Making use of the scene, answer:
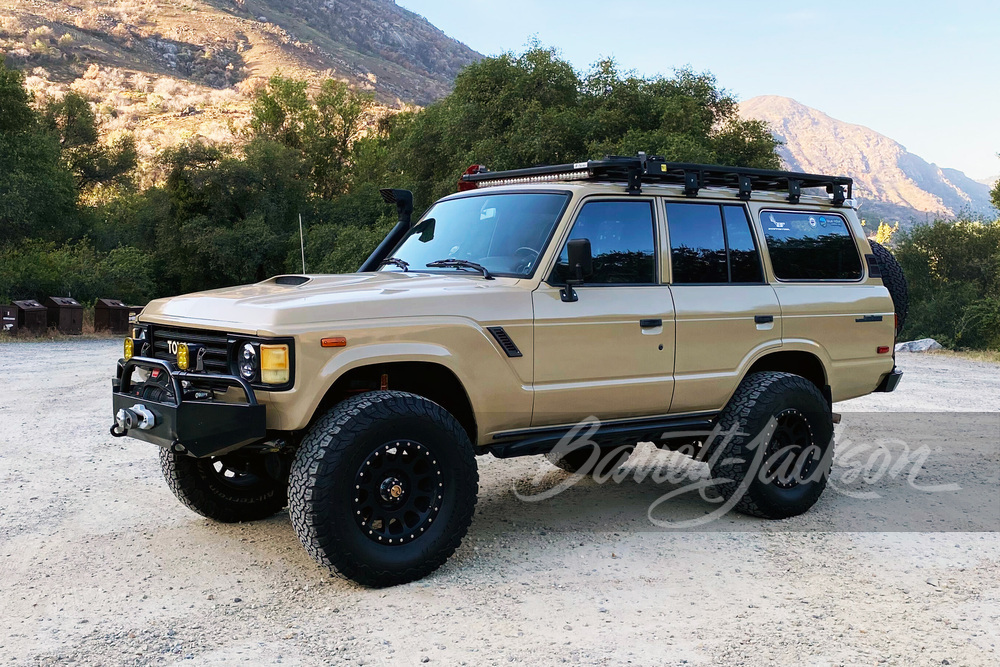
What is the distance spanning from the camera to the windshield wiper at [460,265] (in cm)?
553

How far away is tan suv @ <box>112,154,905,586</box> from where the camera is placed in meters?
4.64

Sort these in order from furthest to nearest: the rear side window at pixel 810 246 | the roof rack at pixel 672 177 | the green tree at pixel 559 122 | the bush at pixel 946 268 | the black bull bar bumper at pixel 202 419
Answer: the green tree at pixel 559 122
the bush at pixel 946 268
the rear side window at pixel 810 246
the roof rack at pixel 672 177
the black bull bar bumper at pixel 202 419

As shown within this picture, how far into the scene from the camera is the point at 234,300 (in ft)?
15.8

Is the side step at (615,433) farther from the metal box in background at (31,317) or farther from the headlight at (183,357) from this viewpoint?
the metal box in background at (31,317)

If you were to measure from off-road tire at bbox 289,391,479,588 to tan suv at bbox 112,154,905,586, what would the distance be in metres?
0.01

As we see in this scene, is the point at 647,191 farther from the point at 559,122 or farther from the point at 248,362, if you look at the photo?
the point at 559,122

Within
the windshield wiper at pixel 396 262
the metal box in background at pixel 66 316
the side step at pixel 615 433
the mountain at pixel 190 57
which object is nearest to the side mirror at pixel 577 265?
the side step at pixel 615 433

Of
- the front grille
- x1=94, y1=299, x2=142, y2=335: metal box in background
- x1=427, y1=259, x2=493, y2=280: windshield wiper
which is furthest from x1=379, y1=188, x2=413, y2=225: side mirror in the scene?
x1=94, y1=299, x2=142, y2=335: metal box in background

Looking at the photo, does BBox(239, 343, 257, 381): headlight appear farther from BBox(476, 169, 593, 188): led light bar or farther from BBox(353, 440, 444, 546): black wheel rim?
BBox(476, 169, 593, 188): led light bar

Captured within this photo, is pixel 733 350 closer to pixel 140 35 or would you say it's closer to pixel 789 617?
pixel 789 617

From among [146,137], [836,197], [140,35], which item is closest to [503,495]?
[836,197]

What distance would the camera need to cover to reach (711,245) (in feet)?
20.6

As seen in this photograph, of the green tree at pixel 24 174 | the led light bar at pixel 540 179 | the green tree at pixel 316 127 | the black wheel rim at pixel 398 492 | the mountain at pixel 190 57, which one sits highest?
the mountain at pixel 190 57

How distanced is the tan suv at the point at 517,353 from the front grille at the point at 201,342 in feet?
0.07
